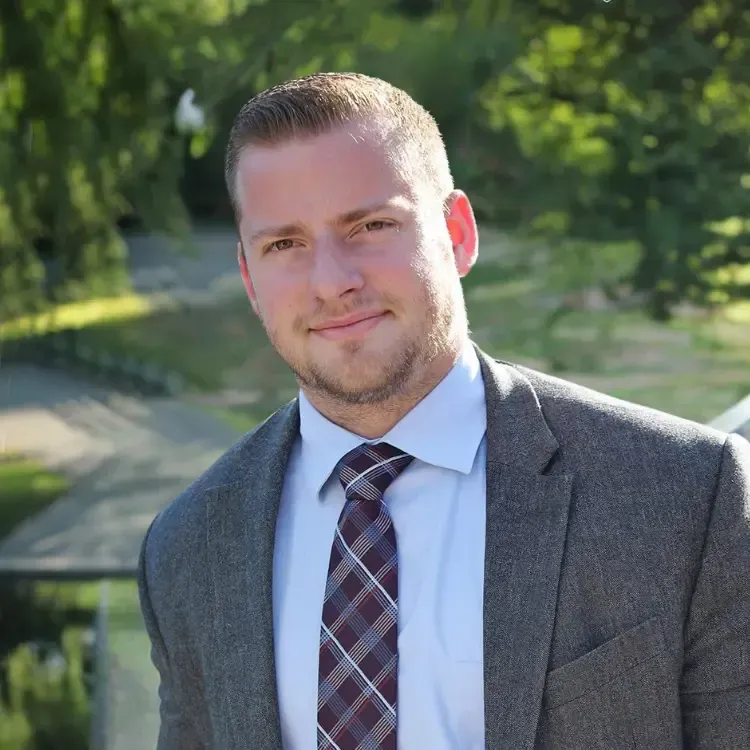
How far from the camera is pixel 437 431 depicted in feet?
4.27

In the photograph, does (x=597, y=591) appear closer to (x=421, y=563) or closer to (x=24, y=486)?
(x=421, y=563)

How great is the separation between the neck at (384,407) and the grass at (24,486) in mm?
1599

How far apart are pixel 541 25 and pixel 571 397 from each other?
58.2 inches

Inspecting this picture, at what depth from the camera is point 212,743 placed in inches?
56.3

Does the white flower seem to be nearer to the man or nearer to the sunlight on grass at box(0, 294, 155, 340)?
the sunlight on grass at box(0, 294, 155, 340)

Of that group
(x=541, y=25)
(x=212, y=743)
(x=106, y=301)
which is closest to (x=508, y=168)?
(x=541, y=25)

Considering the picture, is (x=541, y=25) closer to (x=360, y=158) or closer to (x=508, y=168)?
(x=508, y=168)

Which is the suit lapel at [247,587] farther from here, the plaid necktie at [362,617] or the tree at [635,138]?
the tree at [635,138]

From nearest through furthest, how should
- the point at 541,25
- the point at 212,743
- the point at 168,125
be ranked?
the point at 212,743 → the point at 541,25 → the point at 168,125

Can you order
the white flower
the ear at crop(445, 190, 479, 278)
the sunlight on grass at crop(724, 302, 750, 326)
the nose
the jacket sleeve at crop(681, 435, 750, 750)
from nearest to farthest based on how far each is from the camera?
the jacket sleeve at crop(681, 435, 750, 750) < the nose < the ear at crop(445, 190, 479, 278) < the sunlight on grass at crop(724, 302, 750, 326) < the white flower

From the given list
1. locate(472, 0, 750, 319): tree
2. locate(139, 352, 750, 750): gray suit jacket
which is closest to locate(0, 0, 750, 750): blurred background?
locate(472, 0, 750, 319): tree

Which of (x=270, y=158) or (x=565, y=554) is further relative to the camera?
(x=270, y=158)

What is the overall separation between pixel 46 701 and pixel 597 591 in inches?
80.2

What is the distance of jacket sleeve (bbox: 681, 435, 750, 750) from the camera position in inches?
44.0
